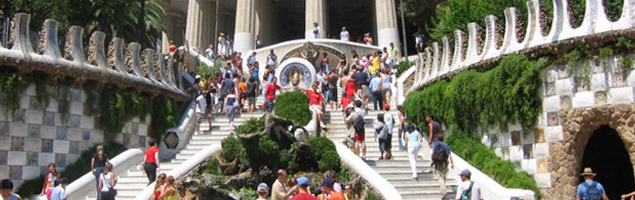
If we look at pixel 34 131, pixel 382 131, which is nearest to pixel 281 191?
pixel 382 131

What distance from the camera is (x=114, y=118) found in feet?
60.5

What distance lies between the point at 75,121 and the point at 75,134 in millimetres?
342

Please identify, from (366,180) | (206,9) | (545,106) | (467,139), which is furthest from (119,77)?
(206,9)

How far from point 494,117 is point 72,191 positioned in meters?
10.5

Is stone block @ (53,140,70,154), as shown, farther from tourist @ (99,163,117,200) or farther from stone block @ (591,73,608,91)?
stone block @ (591,73,608,91)

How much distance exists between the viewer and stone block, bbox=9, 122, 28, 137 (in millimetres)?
15938

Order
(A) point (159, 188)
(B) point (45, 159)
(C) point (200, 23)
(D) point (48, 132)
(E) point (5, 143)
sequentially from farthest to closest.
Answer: (C) point (200, 23)
(D) point (48, 132)
(B) point (45, 159)
(E) point (5, 143)
(A) point (159, 188)

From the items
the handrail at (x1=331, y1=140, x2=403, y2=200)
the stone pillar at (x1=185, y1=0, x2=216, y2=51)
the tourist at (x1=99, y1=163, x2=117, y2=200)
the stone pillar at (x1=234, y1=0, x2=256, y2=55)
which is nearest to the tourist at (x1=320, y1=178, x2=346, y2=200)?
the handrail at (x1=331, y1=140, x2=403, y2=200)

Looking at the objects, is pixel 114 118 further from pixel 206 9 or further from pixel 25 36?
pixel 206 9

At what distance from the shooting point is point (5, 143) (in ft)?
51.8

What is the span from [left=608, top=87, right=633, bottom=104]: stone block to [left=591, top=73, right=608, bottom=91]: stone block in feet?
0.70

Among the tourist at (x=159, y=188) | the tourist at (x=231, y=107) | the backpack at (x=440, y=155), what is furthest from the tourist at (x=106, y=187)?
the backpack at (x=440, y=155)

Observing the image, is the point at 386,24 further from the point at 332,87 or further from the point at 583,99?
the point at 583,99

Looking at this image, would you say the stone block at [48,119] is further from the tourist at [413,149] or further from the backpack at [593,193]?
the backpack at [593,193]
